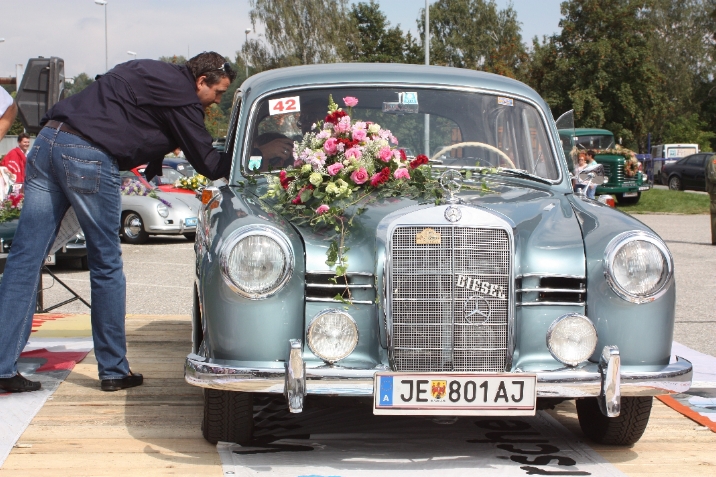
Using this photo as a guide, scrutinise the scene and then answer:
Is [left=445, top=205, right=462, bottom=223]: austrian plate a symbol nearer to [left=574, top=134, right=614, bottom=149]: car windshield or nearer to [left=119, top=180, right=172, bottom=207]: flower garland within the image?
[left=119, top=180, right=172, bottom=207]: flower garland

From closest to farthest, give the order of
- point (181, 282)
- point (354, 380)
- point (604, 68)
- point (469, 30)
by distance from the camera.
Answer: point (354, 380) → point (181, 282) → point (604, 68) → point (469, 30)

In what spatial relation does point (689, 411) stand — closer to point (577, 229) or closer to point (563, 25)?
point (577, 229)

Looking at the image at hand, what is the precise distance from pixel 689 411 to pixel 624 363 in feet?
4.26

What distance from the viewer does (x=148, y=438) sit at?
4223 millimetres

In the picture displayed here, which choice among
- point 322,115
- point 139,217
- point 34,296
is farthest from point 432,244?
point 139,217

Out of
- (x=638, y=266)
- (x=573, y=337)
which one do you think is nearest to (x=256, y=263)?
(x=573, y=337)

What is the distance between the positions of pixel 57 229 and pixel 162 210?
39.2 feet

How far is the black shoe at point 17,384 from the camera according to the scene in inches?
189

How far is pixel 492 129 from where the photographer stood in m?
5.17

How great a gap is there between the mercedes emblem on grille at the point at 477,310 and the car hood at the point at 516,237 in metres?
0.19

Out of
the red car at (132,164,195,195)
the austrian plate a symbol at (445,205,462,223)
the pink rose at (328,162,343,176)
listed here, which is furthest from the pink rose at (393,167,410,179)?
the red car at (132,164,195,195)

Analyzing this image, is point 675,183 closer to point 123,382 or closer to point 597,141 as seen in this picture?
point 597,141

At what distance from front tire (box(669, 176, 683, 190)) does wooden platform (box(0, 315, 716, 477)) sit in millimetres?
32728

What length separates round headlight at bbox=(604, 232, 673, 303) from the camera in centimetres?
379
